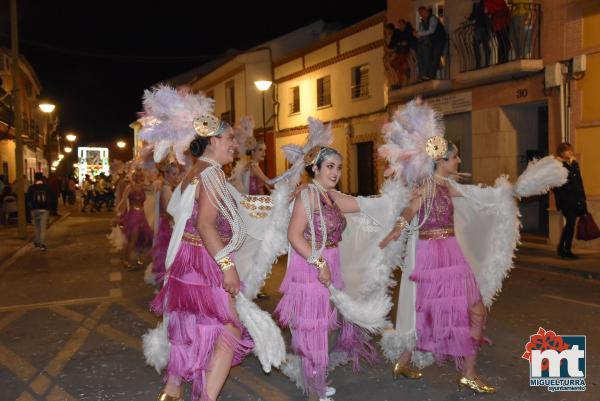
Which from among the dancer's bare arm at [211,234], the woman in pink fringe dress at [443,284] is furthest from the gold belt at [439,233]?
the dancer's bare arm at [211,234]

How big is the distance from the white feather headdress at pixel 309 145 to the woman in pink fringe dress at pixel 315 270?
0.29 ft

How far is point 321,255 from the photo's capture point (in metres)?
4.41

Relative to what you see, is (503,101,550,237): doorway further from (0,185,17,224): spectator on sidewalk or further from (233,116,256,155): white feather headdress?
(0,185,17,224): spectator on sidewalk

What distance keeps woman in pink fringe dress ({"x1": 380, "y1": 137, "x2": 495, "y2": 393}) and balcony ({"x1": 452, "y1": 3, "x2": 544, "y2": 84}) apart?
1019cm

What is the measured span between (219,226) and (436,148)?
5.75 ft

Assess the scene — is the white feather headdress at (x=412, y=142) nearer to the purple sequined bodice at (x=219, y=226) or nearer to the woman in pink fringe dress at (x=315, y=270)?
the woman in pink fringe dress at (x=315, y=270)

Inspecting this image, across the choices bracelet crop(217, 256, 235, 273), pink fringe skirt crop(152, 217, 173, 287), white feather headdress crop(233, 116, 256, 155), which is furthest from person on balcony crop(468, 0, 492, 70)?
bracelet crop(217, 256, 235, 273)

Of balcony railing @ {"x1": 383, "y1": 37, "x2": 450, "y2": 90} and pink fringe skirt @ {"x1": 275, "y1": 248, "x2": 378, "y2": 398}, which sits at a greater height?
balcony railing @ {"x1": 383, "y1": 37, "x2": 450, "y2": 90}

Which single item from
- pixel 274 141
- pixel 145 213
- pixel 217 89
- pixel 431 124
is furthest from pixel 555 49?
pixel 217 89

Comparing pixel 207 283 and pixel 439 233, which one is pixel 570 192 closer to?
pixel 439 233

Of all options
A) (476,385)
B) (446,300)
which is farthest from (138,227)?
(476,385)

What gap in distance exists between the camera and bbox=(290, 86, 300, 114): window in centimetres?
2684

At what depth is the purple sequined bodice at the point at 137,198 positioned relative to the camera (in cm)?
1142

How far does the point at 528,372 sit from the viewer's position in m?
5.16
